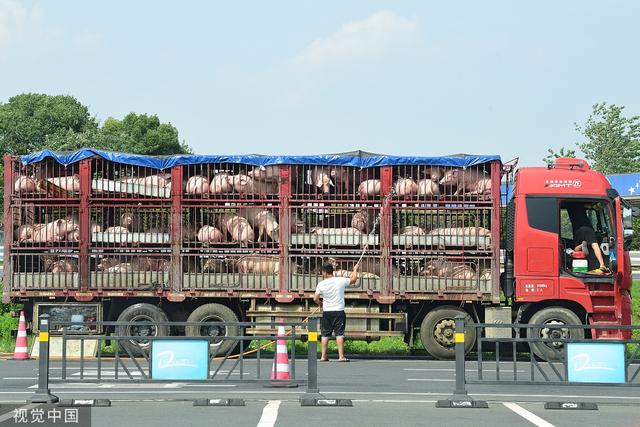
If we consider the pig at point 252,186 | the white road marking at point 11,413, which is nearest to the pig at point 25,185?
the pig at point 252,186

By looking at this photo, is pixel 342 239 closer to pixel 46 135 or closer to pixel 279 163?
pixel 279 163

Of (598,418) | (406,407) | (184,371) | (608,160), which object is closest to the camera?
(598,418)

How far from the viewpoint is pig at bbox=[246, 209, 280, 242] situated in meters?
21.6

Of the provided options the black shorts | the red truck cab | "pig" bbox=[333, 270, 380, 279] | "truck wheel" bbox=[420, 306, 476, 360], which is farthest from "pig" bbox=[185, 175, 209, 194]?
the red truck cab

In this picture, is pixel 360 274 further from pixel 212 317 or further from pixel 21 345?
pixel 21 345

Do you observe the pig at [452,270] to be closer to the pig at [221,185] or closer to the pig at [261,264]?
the pig at [261,264]

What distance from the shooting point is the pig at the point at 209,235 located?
21.7 m

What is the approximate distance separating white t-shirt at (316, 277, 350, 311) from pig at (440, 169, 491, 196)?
2.93 meters

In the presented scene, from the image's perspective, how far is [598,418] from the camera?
13211 mm

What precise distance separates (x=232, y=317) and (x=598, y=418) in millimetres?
9843

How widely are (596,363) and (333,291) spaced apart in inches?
242

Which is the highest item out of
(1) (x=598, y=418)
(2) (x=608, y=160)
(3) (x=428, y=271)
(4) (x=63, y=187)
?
(2) (x=608, y=160)

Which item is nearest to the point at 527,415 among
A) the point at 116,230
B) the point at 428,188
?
the point at 428,188

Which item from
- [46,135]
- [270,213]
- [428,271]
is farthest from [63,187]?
[46,135]
